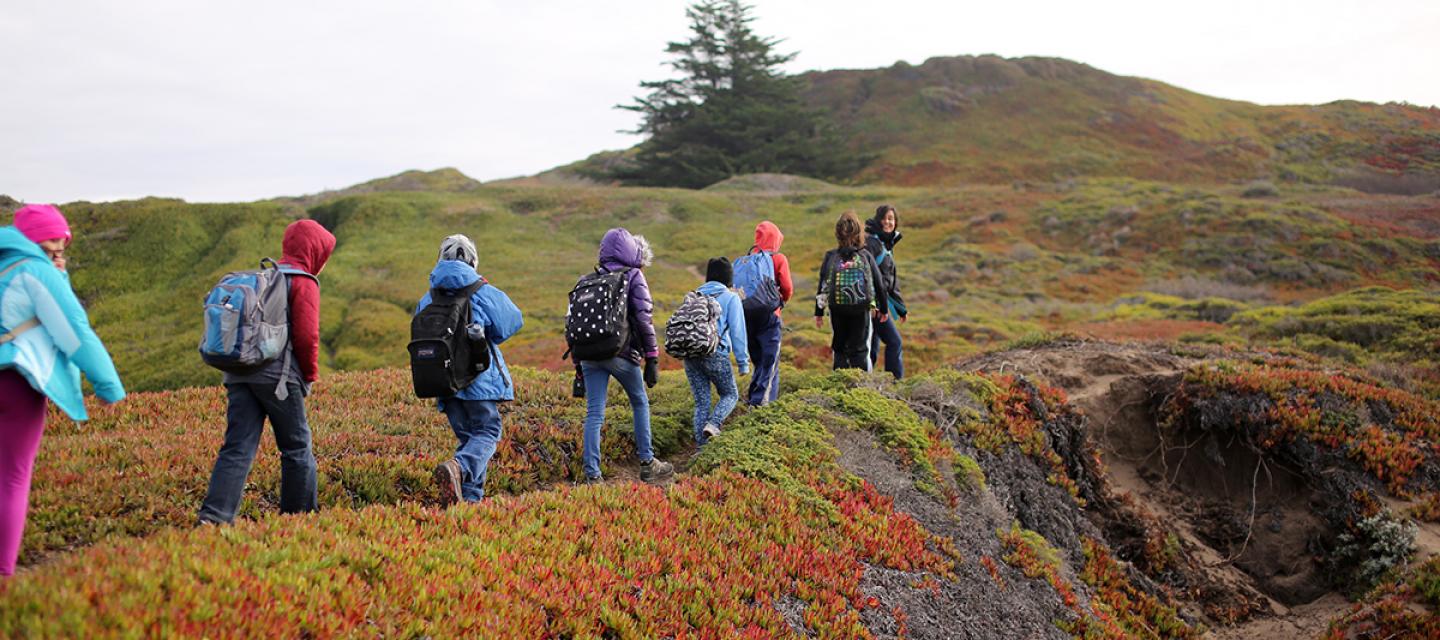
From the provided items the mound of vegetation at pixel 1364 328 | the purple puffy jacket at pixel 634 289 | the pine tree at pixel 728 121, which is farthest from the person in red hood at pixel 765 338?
the pine tree at pixel 728 121

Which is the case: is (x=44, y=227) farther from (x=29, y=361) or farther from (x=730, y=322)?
(x=730, y=322)

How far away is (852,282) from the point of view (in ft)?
33.3

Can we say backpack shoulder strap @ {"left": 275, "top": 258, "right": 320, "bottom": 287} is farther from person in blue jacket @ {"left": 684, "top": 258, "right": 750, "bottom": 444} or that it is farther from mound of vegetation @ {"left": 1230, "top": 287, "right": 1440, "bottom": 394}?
mound of vegetation @ {"left": 1230, "top": 287, "right": 1440, "bottom": 394}

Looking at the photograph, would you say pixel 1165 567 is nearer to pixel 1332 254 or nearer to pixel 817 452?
pixel 817 452

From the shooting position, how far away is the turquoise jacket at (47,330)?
14.5ft

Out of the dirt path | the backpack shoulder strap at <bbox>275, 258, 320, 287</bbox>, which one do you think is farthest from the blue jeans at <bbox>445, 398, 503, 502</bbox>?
the dirt path

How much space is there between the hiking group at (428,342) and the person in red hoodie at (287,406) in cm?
1

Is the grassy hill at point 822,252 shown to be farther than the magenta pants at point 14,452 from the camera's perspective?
Yes

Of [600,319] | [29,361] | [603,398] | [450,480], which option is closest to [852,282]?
[603,398]

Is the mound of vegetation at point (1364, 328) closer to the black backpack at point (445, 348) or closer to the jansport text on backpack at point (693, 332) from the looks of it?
the jansport text on backpack at point (693, 332)

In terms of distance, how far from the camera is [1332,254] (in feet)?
107

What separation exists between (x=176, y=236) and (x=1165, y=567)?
131ft

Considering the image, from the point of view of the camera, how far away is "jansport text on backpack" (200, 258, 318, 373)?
5281 millimetres

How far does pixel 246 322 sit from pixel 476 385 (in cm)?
191
